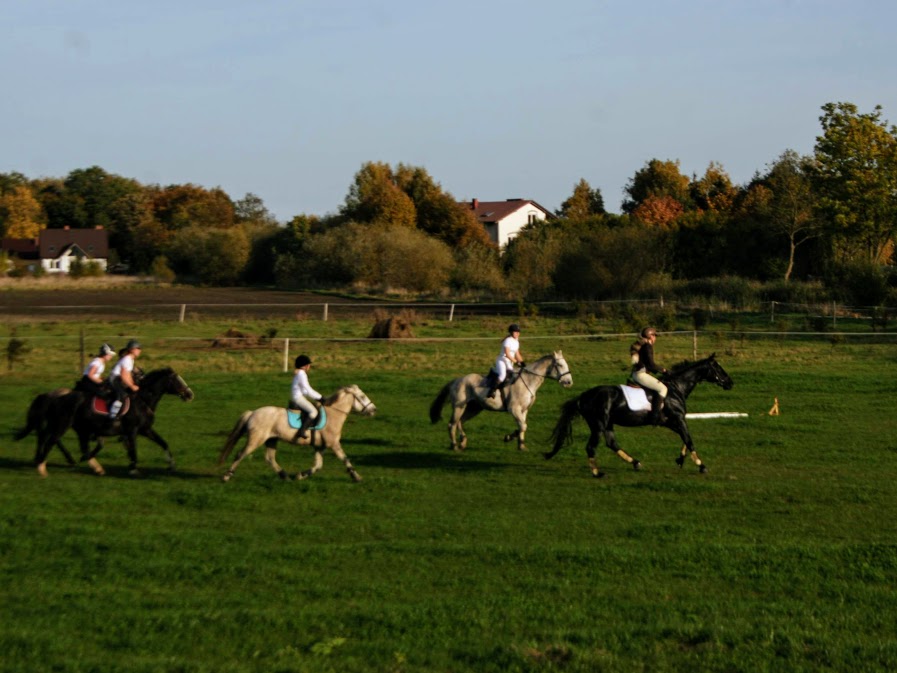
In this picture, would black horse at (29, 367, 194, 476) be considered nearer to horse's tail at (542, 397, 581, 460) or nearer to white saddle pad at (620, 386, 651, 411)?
horse's tail at (542, 397, 581, 460)

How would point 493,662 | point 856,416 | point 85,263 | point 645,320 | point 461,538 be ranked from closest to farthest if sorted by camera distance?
point 493,662 → point 461,538 → point 856,416 → point 645,320 → point 85,263

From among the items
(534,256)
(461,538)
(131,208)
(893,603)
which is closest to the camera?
(893,603)

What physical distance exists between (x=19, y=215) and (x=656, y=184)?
2696 inches

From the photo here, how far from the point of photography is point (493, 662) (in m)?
8.14

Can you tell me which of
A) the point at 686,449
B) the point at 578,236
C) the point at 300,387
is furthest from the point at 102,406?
the point at 578,236

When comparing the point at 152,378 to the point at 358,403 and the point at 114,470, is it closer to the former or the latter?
the point at 114,470

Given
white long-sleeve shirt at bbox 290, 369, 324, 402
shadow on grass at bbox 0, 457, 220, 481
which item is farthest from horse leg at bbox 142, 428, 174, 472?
white long-sleeve shirt at bbox 290, 369, 324, 402

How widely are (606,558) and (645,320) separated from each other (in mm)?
A: 31931

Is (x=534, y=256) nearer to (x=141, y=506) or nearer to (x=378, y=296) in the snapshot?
(x=378, y=296)

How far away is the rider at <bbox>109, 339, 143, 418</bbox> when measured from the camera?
1642 cm

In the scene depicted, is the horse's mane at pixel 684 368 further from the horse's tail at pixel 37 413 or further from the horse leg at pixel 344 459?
the horse's tail at pixel 37 413

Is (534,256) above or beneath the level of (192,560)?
above

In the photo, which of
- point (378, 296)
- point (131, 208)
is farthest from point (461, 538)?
point (131, 208)

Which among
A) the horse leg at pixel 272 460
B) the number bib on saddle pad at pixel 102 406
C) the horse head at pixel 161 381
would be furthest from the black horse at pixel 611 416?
the number bib on saddle pad at pixel 102 406
